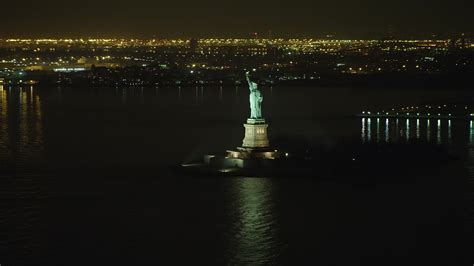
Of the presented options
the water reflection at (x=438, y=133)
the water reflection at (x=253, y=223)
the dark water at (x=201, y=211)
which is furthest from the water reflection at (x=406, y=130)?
the water reflection at (x=253, y=223)

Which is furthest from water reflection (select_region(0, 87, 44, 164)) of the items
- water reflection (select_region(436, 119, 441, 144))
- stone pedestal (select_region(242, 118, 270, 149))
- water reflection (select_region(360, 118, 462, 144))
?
water reflection (select_region(436, 119, 441, 144))

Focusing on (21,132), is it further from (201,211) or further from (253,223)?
(253,223)

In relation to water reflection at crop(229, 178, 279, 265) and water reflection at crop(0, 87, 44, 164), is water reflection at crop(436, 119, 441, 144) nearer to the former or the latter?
water reflection at crop(0, 87, 44, 164)

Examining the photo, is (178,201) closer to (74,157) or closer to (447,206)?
(447,206)

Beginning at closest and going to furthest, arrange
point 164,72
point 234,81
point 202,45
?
point 234,81
point 164,72
point 202,45

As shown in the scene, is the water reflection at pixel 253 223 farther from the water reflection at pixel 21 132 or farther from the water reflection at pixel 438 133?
the water reflection at pixel 438 133

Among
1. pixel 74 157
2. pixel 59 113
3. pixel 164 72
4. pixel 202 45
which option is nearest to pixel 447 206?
pixel 74 157
